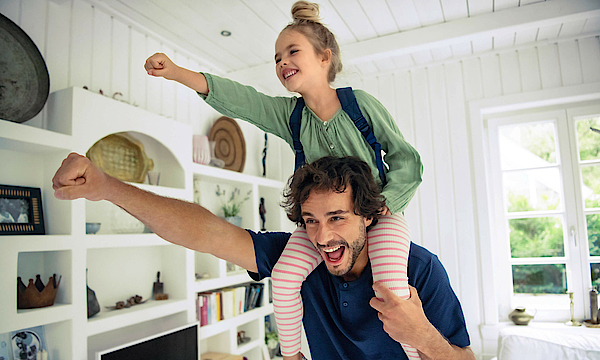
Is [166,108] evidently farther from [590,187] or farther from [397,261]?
[590,187]

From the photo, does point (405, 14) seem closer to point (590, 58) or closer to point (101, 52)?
point (590, 58)

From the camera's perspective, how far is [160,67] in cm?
124

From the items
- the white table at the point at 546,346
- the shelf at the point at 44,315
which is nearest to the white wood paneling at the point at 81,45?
the shelf at the point at 44,315

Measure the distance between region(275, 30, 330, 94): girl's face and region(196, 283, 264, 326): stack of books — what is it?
229cm

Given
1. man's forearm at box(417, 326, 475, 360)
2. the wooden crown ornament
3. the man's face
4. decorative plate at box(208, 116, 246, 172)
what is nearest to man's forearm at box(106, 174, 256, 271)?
the man's face

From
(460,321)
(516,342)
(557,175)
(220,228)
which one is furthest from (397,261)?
(557,175)

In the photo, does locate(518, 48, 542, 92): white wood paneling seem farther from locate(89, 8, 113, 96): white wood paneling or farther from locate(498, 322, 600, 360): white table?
locate(89, 8, 113, 96): white wood paneling

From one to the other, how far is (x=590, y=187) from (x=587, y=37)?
1268 millimetres

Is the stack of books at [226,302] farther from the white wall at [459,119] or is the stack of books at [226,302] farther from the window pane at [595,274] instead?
the window pane at [595,274]

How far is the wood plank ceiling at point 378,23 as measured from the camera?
3029 millimetres

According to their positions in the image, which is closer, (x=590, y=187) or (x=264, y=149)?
(x=590, y=187)

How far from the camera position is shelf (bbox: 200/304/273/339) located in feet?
10.8

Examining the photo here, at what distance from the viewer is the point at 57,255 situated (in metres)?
2.38

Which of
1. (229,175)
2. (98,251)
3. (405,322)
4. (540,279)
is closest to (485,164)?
(540,279)
